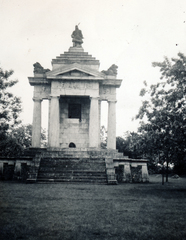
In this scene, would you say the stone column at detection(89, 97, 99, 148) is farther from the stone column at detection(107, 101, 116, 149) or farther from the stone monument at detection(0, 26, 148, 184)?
the stone column at detection(107, 101, 116, 149)

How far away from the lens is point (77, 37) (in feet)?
92.8

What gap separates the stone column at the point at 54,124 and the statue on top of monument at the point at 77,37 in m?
7.36

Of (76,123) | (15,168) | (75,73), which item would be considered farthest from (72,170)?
(75,73)

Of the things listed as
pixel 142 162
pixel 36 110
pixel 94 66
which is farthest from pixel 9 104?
pixel 142 162

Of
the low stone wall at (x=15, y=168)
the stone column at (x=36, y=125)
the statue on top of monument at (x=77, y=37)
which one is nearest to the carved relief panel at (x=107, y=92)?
the statue on top of monument at (x=77, y=37)

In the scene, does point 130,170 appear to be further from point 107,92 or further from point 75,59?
point 75,59

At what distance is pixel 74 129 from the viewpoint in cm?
2603

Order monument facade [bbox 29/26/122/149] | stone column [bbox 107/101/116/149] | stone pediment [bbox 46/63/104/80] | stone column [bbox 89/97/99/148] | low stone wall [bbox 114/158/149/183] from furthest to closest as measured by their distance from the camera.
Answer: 1. stone column [bbox 107/101/116/149]
2. stone pediment [bbox 46/63/104/80]
3. monument facade [bbox 29/26/122/149]
4. stone column [bbox 89/97/99/148]
5. low stone wall [bbox 114/158/149/183]

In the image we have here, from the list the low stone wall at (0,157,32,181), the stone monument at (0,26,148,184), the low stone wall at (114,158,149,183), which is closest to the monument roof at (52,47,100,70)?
the stone monument at (0,26,148,184)

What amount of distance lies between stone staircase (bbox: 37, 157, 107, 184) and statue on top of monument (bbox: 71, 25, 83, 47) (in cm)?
1378

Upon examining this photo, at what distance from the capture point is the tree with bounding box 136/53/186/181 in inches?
514

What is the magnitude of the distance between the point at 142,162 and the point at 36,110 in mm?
11008

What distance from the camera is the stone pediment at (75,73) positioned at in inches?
952

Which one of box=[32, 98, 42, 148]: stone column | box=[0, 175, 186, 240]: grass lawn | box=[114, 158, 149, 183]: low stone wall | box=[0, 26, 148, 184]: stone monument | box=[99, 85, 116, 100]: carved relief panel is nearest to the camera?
box=[0, 175, 186, 240]: grass lawn
